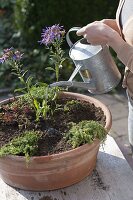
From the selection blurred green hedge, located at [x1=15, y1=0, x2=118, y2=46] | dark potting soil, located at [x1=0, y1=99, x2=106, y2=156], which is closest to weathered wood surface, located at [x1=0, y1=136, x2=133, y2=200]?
dark potting soil, located at [x1=0, y1=99, x2=106, y2=156]

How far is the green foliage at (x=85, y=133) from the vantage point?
1.41 meters

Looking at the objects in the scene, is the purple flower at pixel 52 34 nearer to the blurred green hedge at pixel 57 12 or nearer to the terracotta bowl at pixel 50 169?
the terracotta bowl at pixel 50 169

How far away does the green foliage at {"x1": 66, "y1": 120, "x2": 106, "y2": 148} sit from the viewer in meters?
1.41

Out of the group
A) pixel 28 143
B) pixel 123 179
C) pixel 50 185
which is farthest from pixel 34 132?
pixel 123 179

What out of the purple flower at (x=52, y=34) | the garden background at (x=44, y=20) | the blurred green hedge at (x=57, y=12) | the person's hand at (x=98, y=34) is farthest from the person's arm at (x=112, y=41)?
the blurred green hedge at (x=57, y=12)

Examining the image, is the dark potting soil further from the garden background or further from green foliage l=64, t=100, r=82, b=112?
the garden background

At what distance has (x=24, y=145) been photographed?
141 cm

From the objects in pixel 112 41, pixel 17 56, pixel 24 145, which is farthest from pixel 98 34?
pixel 24 145

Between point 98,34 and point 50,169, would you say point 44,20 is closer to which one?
point 98,34

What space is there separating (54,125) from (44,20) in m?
2.39

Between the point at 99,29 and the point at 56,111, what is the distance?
35 cm

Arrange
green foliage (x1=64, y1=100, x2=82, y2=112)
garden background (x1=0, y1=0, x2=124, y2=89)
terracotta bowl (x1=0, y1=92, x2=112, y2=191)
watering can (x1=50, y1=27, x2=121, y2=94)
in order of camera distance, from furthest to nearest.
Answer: garden background (x1=0, y1=0, x2=124, y2=89) < green foliage (x1=64, y1=100, x2=82, y2=112) < watering can (x1=50, y1=27, x2=121, y2=94) < terracotta bowl (x1=0, y1=92, x2=112, y2=191)

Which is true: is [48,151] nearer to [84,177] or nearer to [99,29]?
[84,177]

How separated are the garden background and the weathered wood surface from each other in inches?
85.6
